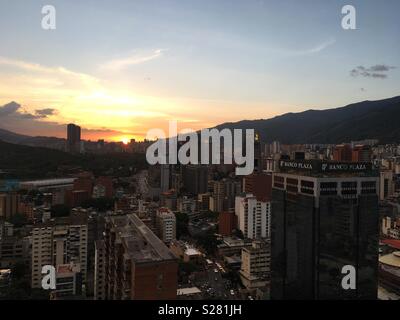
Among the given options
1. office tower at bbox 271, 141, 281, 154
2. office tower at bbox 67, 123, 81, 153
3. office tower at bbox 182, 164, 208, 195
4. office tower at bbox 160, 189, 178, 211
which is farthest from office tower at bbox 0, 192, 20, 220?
office tower at bbox 271, 141, 281, 154

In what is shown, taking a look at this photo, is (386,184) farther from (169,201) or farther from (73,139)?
(73,139)

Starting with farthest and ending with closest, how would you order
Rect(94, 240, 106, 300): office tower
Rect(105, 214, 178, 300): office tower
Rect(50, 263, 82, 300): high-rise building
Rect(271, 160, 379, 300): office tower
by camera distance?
Rect(50, 263, 82, 300): high-rise building → Rect(94, 240, 106, 300): office tower → Rect(271, 160, 379, 300): office tower → Rect(105, 214, 178, 300): office tower

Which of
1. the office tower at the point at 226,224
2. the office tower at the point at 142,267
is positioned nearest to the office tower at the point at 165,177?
the office tower at the point at 226,224

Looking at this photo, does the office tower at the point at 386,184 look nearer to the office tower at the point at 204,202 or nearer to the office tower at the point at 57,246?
→ the office tower at the point at 204,202

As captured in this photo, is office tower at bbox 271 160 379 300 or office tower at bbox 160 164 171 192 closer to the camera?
office tower at bbox 271 160 379 300

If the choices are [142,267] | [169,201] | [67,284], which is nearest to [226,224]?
[169,201]

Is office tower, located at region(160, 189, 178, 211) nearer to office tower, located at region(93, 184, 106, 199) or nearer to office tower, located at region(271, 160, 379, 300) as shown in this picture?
office tower, located at region(93, 184, 106, 199)

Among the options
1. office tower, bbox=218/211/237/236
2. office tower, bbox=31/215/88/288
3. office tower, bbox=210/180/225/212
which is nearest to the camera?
office tower, bbox=31/215/88/288
